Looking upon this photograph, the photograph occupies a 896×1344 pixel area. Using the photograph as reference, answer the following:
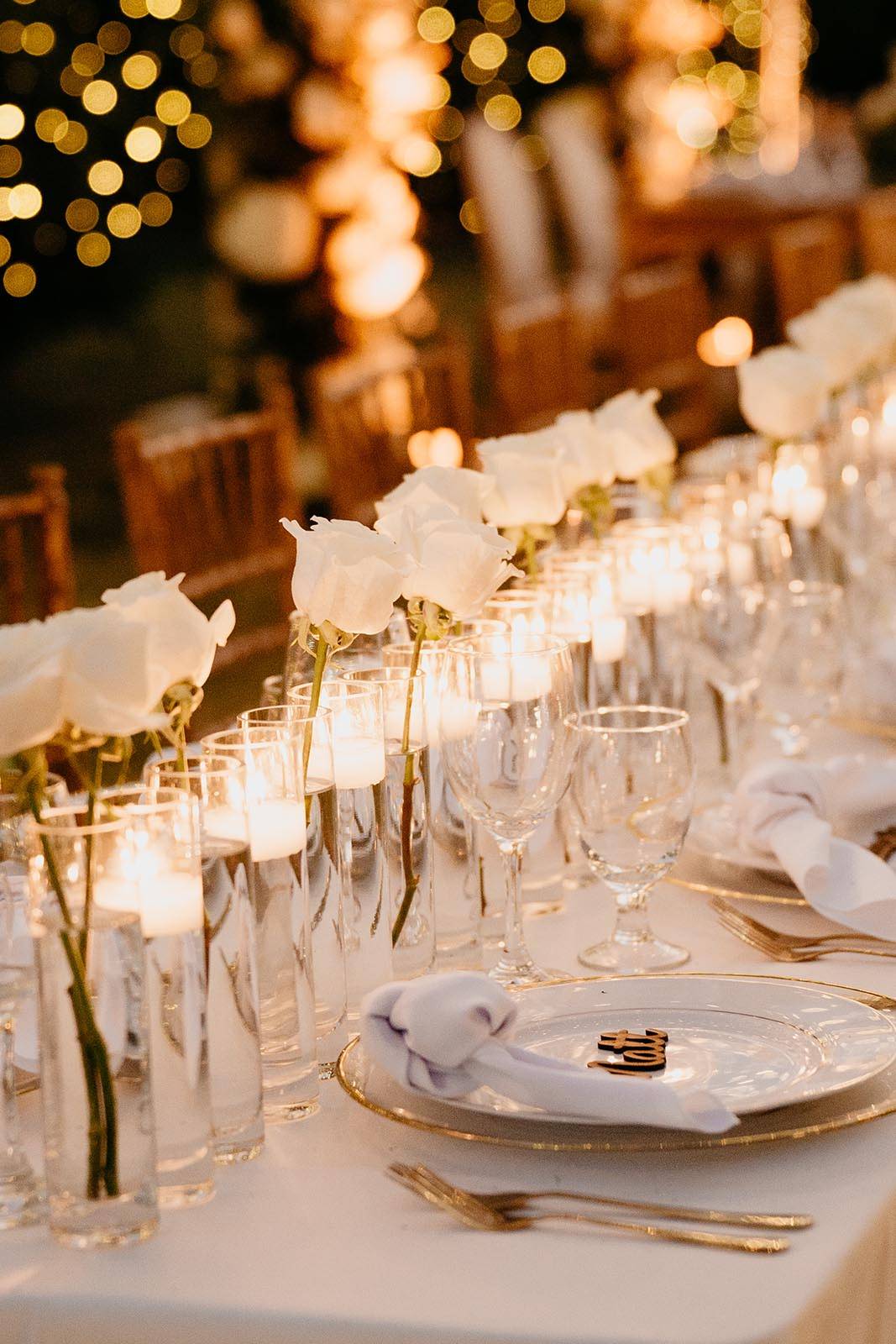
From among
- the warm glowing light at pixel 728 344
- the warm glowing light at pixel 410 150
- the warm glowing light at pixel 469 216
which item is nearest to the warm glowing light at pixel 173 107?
the warm glowing light at pixel 410 150

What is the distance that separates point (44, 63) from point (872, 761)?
7124mm

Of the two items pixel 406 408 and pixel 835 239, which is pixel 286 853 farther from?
pixel 835 239

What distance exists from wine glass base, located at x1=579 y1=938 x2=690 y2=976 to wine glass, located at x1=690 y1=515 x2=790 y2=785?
44 cm

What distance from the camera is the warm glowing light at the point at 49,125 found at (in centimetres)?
793

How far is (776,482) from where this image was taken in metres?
2.41

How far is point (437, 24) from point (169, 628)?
33.8ft

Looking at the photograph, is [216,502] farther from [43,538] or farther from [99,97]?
[99,97]

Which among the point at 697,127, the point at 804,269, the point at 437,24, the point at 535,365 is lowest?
the point at 535,365

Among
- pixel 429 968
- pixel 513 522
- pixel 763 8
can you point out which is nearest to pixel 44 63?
pixel 763 8

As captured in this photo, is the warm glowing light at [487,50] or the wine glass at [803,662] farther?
the warm glowing light at [487,50]

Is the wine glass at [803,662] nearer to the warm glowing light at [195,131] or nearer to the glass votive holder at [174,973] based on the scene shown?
the glass votive holder at [174,973]

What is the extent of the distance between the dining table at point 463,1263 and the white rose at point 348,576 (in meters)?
0.32

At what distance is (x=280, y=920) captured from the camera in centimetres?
113

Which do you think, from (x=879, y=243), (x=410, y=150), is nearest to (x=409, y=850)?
(x=879, y=243)
